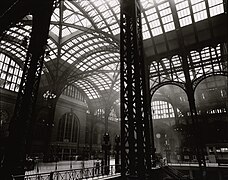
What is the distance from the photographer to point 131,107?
5.31 m

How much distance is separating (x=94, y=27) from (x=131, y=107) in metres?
19.6

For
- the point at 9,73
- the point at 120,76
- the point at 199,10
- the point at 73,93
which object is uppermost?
the point at 199,10

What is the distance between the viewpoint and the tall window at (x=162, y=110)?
44.7 meters

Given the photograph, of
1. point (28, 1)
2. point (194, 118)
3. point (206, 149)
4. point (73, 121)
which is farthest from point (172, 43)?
point (73, 121)

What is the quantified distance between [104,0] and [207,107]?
27.8 m

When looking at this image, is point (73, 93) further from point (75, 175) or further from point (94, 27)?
point (75, 175)

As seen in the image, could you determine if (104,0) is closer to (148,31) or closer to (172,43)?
(148,31)

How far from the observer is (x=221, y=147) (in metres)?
25.3

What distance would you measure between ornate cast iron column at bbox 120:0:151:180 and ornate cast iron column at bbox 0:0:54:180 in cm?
484

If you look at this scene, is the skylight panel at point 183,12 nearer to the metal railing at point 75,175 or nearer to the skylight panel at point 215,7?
the skylight panel at point 215,7

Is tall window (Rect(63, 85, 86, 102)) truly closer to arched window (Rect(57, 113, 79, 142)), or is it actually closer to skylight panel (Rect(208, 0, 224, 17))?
arched window (Rect(57, 113, 79, 142))

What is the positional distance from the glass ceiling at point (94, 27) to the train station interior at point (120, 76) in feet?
0.40

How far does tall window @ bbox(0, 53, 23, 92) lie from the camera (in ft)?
88.3

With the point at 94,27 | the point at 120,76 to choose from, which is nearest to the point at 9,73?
the point at 94,27
